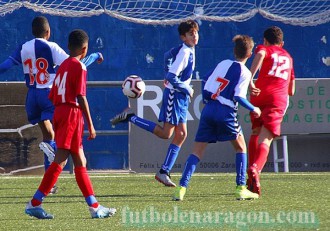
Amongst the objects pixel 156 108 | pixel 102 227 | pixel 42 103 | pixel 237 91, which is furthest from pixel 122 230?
pixel 156 108

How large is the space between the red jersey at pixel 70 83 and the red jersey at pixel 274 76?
2.77 meters

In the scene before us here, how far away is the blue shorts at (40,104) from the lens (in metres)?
10.6

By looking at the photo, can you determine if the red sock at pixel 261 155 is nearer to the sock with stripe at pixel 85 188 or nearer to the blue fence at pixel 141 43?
the sock with stripe at pixel 85 188

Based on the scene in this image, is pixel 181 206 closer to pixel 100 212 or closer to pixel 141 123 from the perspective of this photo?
pixel 100 212

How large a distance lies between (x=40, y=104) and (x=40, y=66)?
16.2 inches

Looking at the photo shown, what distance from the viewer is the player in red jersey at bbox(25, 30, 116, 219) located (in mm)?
8055

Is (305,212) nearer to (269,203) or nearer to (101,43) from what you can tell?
(269,203)

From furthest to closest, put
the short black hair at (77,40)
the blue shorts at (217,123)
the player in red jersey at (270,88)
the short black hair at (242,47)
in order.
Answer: the player in red jersey at (270,88) < the short black hair at (242,47) < the blue shorts at (217,123) < the short black hair at (77,40)

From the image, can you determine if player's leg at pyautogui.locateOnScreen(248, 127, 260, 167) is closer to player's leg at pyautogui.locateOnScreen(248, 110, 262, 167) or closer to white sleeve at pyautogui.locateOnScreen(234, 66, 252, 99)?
player's leg at pyautogui.locateOnScreen(248, 110, 262, 167)

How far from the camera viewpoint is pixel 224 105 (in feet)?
31.3

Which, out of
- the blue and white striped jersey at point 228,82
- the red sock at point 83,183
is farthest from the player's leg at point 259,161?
the red sock at point 83,183

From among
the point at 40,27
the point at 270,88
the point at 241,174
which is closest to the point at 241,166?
the point at 241,174

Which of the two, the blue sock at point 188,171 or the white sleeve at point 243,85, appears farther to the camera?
the blue sock at point 188,171

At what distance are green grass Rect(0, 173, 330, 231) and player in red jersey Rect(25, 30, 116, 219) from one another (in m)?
0.12
